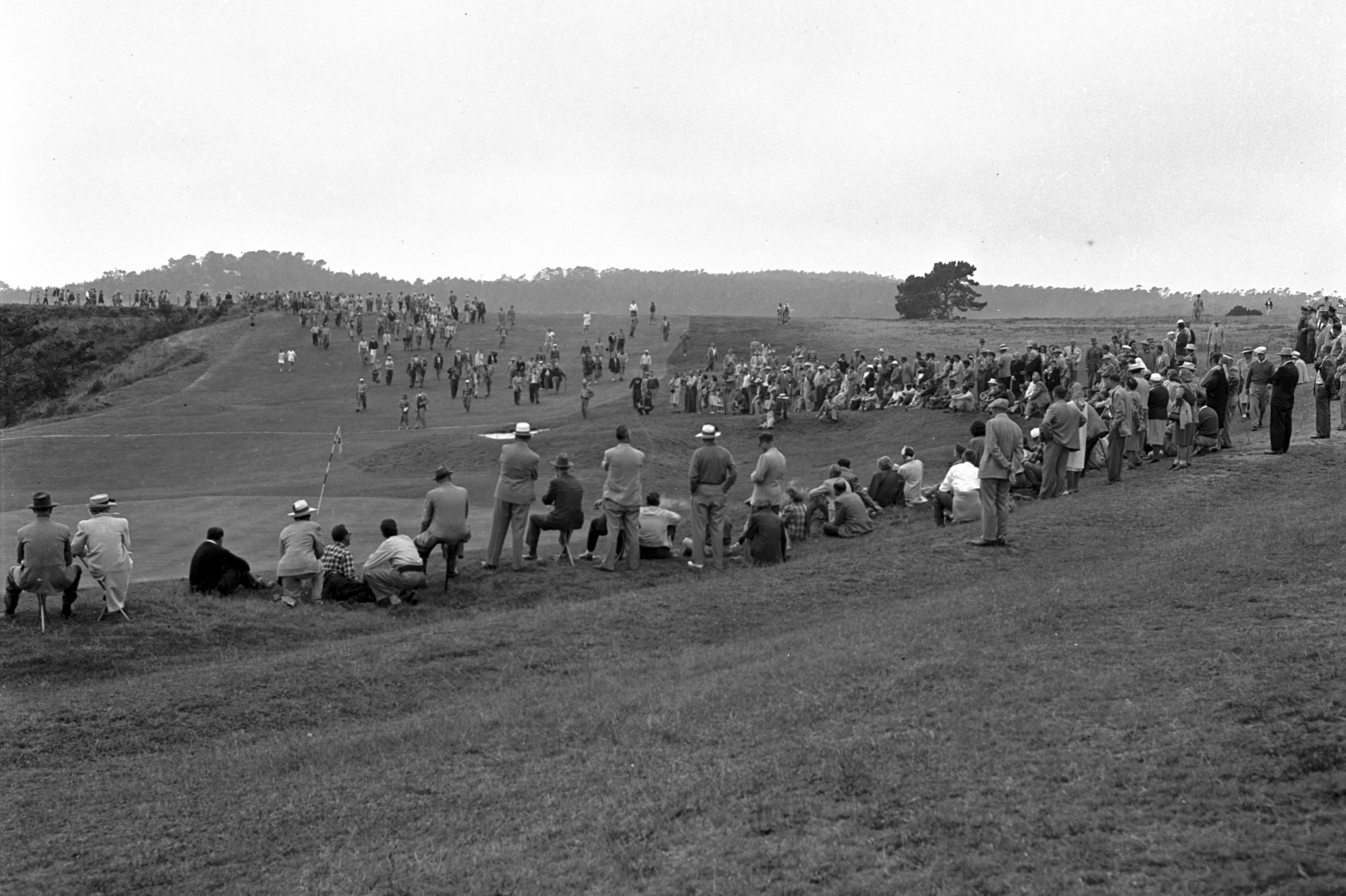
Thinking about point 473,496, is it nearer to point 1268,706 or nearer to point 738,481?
point 738,481

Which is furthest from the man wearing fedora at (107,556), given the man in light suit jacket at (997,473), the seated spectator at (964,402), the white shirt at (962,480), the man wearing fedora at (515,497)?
the seated spectator at (964,402)

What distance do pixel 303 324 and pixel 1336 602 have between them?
2816 inches

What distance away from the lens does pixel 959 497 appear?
20047mm

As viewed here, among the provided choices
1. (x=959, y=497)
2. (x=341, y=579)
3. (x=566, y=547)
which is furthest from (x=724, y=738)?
(x=959, y=497)

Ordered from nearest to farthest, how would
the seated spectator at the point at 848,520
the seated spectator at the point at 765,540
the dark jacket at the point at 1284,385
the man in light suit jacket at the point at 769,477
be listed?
the seated spectator at the point at 765,540 < the man in light suit jacket at the point at 769,477 < the seated spectator at the point at 848,520 < the dark jacket at the point at 1284,385

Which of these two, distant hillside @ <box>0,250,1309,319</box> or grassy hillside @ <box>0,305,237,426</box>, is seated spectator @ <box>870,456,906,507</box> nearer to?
grassy hillside @ <box>0,305,237,426</box>

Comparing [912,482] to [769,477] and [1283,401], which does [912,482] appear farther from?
[1283,401]

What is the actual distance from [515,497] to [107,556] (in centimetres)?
559

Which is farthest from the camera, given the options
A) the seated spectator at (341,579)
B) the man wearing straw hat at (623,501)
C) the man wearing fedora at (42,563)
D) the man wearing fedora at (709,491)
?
the man wearing fedora at (709,491)

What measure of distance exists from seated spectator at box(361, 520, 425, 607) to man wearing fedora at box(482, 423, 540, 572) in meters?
1.57

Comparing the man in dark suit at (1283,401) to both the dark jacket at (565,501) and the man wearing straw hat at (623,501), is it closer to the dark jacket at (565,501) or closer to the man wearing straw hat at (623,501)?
the man wearing straw hat at (623,501)

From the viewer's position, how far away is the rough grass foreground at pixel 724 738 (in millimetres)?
6703

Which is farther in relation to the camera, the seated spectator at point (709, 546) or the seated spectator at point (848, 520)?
the seated spectator at point (848, 520)

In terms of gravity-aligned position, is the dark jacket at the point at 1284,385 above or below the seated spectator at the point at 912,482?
above
